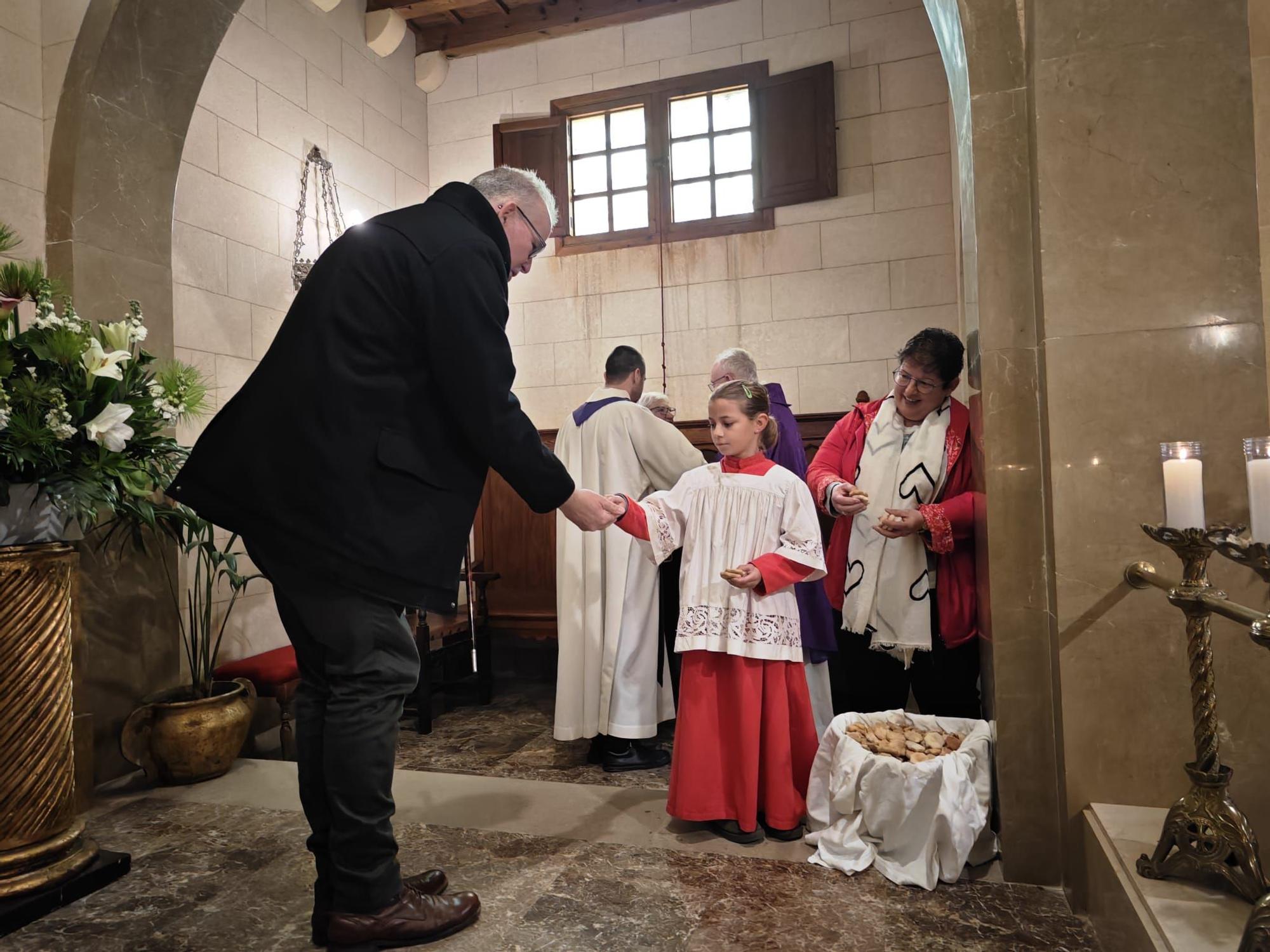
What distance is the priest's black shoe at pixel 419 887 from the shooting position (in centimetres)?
179

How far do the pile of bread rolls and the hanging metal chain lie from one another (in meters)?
4.01

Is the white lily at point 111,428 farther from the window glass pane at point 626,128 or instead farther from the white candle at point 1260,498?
the window glass pane at point 626,128

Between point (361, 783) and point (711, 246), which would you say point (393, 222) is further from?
point (711, 246)

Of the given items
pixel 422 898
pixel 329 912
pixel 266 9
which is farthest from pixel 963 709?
pixel 266 9

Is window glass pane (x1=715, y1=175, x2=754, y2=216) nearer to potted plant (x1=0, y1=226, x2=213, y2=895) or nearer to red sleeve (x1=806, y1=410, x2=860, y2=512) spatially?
red sleeve (x1=806, y1=410, x2=860, y2=512)

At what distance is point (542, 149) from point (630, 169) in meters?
0.67

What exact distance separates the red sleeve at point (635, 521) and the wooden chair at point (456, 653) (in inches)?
75.5

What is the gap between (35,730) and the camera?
2.09 metres

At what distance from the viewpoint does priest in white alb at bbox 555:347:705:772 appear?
11.0ft

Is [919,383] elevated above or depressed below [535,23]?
below

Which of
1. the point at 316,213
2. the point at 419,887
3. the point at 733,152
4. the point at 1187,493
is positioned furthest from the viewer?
the point at 733,152

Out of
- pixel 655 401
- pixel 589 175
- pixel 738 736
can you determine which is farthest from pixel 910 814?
pixel 589 175

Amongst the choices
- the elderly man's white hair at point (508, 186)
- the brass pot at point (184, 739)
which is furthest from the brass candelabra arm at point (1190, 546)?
the brass pot at point (184, 739)

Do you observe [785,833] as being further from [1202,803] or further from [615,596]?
[615,596]
